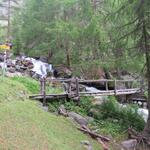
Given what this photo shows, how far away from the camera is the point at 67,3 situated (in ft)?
86.9

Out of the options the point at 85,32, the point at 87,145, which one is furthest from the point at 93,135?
the point at 85,32

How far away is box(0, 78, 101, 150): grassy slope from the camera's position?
940 cm

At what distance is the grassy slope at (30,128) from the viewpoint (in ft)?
30.8

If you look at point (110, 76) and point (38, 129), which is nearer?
point (38, 129)

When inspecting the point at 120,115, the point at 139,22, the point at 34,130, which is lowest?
the point at 120,115

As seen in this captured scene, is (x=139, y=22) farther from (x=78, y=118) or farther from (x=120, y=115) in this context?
(x=120, y=115)

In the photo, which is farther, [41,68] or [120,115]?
[41,68]

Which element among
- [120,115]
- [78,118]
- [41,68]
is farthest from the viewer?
[41,68]

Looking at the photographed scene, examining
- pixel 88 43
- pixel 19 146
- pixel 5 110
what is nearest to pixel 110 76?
pixel 88 43

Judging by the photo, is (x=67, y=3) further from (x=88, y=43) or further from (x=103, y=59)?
(x=103, y=59)

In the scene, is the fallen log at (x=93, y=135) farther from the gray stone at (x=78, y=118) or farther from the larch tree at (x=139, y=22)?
the larch tree at (x=139, y=22)

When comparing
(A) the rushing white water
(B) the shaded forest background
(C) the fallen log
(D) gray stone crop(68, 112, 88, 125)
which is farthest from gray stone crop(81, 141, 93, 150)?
(A) the rushing white water

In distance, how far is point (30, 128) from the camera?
10.4 metres

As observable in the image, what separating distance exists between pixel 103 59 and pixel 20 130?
35.1 feet
